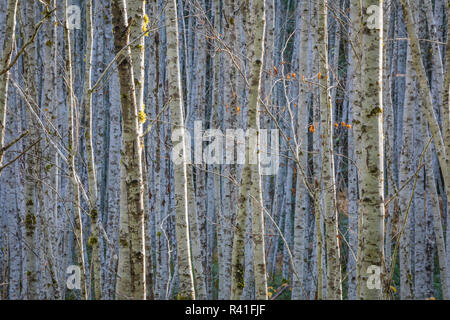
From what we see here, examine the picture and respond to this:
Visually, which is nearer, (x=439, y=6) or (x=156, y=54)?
(x=156, y=54)

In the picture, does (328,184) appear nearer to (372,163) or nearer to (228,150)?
(372,163)

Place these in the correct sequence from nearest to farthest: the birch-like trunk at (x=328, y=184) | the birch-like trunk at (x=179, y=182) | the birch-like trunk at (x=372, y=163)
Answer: the birch-like trunk at (x=372, y=163)
the birch-like trunk at (x=179, y=182)
the birch-like trunk at (x=328, y=184)

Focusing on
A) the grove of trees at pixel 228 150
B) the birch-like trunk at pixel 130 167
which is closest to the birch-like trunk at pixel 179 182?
the grove of trees at pixel 228 150

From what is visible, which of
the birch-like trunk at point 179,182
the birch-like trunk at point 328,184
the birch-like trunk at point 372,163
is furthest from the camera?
the birch-like trunk at point 328,184

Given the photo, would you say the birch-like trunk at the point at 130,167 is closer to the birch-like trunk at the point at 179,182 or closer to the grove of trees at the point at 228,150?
the grove of trees at the point at 228,150

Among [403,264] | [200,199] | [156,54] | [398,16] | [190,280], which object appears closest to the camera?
[190,280]

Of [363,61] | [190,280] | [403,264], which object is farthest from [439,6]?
[190,280]

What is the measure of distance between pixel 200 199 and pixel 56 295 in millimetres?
3055

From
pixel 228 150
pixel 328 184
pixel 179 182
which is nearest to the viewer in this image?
pixel 179 182

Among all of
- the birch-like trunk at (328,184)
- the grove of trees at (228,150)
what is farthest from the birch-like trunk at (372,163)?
the birch-like trunk at (328,184)

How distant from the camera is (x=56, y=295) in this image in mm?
4184

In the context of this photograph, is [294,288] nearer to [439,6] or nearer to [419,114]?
[419,114]

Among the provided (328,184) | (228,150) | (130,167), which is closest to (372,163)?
(328,184)

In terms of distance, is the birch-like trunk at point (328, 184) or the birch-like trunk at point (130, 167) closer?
the birch-like trunk at point (130, 167)
